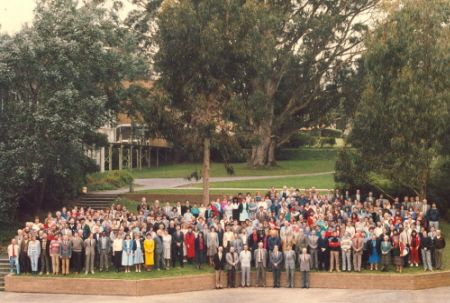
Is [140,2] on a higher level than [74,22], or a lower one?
higher

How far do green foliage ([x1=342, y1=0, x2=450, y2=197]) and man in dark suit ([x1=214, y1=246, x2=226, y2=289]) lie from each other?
32.0 feet

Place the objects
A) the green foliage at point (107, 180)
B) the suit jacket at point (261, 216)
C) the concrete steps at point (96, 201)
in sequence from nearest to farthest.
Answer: the suit jacket at point (261, 216) < the concrete steps at point (96, 201) < the green foliage at point (107, 180)

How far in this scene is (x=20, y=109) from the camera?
82.6ft

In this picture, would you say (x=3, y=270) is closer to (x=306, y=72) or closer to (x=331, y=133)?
(x=306, y=72)

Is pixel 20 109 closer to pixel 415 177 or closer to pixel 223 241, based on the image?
pixel 223 241

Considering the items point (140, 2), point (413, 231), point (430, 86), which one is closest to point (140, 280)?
point (413, 231)

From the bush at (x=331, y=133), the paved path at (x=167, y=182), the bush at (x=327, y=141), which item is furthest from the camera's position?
the bush at (x=327, y=141)

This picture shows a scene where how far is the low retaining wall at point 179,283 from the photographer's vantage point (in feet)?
62.5

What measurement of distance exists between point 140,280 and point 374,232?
7937mm

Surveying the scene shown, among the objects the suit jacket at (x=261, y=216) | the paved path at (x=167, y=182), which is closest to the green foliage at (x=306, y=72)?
the paved path at (x=167, y=182)

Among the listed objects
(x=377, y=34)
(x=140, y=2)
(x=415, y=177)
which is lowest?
(x=415, y=177)

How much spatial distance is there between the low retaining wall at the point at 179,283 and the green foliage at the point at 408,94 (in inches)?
262

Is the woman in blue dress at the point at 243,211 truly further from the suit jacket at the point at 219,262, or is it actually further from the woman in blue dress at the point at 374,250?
the woman in blue dress at the point at 374,250

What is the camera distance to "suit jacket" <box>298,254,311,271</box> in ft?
63.2
